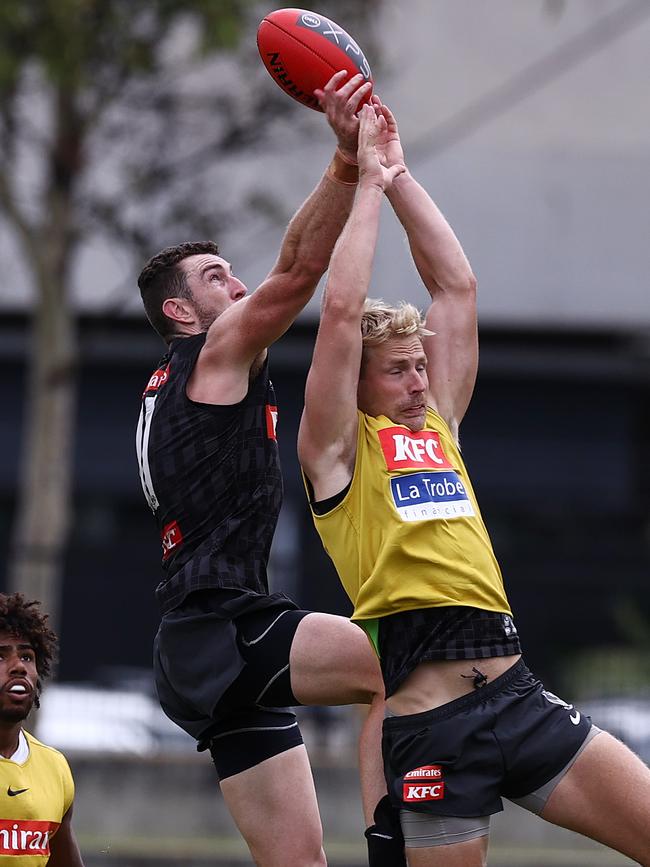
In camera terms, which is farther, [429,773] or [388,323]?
[388,323]

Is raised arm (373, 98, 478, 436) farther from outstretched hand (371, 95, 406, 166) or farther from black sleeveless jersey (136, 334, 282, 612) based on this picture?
black sleeveless jersey (136, 334, 282, 612)

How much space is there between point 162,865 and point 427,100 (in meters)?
13.8

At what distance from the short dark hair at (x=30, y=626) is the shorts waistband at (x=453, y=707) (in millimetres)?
1430

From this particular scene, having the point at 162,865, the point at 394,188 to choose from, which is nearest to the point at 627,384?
the point at 162,865

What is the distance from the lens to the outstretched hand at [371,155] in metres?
5.04

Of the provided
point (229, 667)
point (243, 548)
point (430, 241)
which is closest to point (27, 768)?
point (229, 667)

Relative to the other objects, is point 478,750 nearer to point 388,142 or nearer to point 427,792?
point 427,792

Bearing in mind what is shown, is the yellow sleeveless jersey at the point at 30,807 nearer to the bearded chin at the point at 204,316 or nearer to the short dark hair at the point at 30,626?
the short dark hair at the point at 30,626

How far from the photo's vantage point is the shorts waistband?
471 cm

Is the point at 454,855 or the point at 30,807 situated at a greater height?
the point at 30,807

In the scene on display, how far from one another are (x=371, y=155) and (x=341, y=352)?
70 centimetres

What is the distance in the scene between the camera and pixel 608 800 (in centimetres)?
463

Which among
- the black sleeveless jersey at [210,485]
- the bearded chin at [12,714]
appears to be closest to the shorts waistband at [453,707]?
the black sleeveless jersey at [210,485]

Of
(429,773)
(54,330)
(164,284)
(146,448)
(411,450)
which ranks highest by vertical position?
Result: (54,330)
